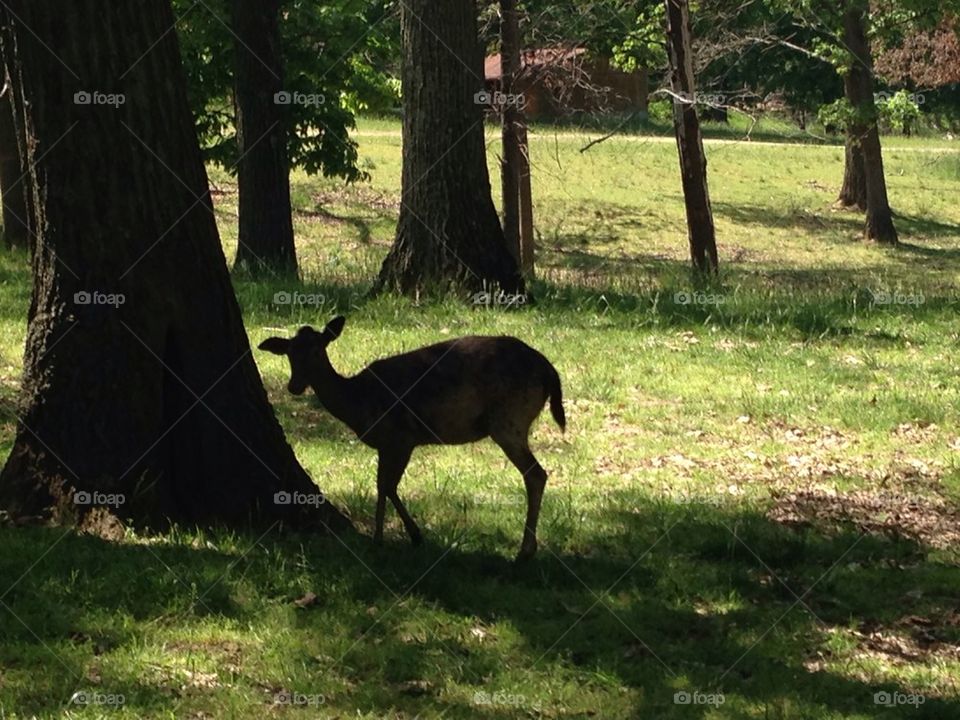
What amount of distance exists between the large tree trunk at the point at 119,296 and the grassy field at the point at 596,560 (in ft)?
1.06

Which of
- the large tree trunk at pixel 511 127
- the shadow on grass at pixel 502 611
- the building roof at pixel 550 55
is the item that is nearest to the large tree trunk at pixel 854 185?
the building roof at pixel 550 55

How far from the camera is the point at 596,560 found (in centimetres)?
840

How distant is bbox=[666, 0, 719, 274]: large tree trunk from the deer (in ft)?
46.7

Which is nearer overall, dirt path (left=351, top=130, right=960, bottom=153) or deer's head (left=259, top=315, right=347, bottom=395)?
deer's head (left=259, top=315, right=347, bottom=395)

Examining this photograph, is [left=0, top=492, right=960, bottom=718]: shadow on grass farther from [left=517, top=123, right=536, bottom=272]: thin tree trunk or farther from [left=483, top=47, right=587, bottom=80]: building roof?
[left=517, top=123, right=536, bottom=272]: thin tree trunk

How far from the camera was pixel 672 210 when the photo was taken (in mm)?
42906

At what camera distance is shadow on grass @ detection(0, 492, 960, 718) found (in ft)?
22.0

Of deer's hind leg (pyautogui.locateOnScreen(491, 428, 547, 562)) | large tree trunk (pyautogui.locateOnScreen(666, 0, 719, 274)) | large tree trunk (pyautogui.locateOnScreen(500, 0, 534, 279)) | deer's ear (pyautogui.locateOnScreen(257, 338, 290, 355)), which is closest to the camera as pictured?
deer's hind leg (pyautogui.locateOnScreen(491, 428, 547, 562))

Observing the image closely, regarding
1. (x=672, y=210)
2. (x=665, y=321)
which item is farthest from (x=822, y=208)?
(x=665, y=321)

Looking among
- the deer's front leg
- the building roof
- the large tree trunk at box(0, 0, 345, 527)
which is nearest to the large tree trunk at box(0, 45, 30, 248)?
the building roof

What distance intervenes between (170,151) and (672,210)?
35.6 m

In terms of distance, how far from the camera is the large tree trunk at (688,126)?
891 inches

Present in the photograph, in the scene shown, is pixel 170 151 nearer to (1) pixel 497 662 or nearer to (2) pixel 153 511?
(2) pixel 153 511

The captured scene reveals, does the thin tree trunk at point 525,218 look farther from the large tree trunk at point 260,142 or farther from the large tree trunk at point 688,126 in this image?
the large tree trunk at point 260,142
